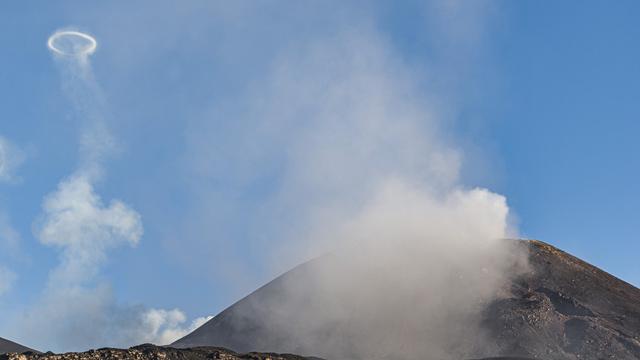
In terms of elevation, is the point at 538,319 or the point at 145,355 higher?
the point at 538,319

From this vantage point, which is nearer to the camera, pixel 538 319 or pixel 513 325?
pixel 513 325

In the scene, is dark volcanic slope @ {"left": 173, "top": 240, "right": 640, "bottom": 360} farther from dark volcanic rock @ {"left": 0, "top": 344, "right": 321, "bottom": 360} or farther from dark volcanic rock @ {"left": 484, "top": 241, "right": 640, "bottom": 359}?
dark volcanic rock @ {"left": 0, "top": 344, "right": 321, "bottom": 360}

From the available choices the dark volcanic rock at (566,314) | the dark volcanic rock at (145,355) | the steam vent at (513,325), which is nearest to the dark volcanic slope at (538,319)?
the dark volcanic rock at (566,314)

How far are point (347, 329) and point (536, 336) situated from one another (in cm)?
4509

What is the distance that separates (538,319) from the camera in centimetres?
15175

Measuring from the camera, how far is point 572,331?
146375 mm

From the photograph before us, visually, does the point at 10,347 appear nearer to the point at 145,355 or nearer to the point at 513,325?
the point at 145,355

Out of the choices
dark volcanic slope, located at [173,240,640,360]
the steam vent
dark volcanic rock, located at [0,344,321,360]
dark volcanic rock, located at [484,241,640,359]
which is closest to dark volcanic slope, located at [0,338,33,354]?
the steam vent

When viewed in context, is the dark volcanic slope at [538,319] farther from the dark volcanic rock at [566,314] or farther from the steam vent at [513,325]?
the steam vent at [513,325]

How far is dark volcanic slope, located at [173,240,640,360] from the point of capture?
140875mm

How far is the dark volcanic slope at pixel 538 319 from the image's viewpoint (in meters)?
141

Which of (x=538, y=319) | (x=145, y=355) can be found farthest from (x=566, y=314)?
(x=145, y=355)

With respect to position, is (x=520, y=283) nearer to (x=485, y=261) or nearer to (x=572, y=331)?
(x=485, y=261)

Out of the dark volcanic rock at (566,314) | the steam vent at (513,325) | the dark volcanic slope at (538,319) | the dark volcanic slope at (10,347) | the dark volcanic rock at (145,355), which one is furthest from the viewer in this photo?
the dark volcanic slope at (10,347)
